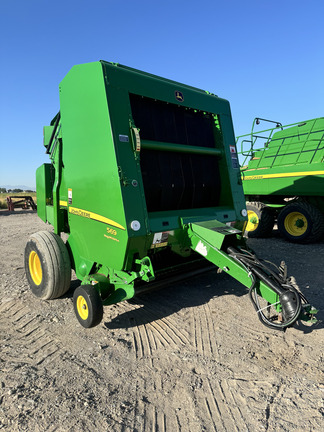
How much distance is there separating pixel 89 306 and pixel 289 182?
21.1 ft

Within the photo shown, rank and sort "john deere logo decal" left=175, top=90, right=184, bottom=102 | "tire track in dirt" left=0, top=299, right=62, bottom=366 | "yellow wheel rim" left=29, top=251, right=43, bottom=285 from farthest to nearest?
"yellow wheel rim" left=29, top=251, right=43, bottom=285 < "john deere logo decal" left=175, top=90, right=184, bottom=102 < "tire track in dirt" left=0, top=299, right=62, bottom=366

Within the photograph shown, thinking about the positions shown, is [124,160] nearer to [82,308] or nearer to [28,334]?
[82,308]

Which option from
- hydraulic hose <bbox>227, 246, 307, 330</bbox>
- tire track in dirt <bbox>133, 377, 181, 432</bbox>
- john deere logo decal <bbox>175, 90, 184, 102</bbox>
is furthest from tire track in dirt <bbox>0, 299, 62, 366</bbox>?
john deere logo decal <bbox>175, 90, 184, 102</bbox>

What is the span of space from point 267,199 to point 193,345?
269 inches

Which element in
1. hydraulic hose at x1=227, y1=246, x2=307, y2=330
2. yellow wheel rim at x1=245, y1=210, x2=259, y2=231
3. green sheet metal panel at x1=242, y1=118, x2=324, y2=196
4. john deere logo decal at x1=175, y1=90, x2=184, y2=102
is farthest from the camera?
yellow wheel rim at x1=245, y1=210, x2=259, y2=231

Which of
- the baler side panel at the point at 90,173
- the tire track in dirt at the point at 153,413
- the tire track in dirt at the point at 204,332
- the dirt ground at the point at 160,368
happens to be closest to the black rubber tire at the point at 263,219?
the dirt ground at the point at 160,368

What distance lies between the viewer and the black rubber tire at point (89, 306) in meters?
2.96

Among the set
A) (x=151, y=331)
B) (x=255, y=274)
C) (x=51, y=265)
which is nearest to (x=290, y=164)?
(x=255, y=274)

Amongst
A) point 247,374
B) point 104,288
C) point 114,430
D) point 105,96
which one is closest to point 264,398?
point 247,374

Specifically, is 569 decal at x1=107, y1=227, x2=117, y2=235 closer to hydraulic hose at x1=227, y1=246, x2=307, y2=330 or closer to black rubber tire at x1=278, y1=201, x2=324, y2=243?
hydraulic hose at x1=227, y1=246, x2=307, y2=330

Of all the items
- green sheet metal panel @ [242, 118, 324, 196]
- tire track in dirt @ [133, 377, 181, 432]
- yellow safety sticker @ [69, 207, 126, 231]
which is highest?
green sheet metal panel @ [242, 118, 324, 196]

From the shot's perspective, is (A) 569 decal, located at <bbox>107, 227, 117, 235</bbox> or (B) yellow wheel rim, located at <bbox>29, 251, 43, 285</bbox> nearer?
(A) 569 decal, located at <bbox>107, 227, 117, 235</bbox>

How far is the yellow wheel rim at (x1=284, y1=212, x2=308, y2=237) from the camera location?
753 cm

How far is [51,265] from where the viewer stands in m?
3.71
